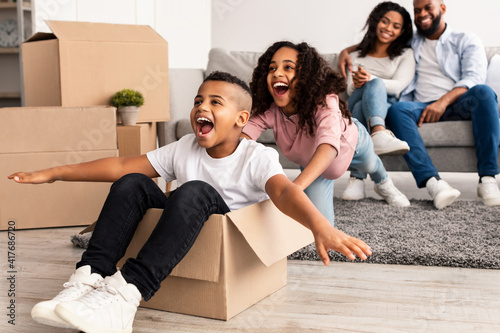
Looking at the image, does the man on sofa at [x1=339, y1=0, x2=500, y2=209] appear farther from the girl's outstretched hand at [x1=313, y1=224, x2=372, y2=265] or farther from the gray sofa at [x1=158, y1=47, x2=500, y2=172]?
the girl's outstretched hand at [x1=313, y1=224, x2=372, y2=265]

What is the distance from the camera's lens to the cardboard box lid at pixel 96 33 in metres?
2.14

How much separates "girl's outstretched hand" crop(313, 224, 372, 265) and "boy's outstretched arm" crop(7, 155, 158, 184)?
0.52 meters

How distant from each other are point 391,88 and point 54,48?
58.5 inches

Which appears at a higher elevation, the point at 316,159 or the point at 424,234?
the point at 316,159

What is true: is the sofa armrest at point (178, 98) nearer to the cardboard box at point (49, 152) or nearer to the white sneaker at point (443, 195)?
the cardboard box at point (49, 152)

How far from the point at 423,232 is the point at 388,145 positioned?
1.65ft

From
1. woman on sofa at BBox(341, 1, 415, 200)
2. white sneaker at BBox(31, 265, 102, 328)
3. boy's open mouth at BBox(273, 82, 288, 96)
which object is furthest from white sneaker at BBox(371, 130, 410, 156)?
white sneaker at BBox(31, 265, 102, 328)

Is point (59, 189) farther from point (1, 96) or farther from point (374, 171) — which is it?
point (1, 96)

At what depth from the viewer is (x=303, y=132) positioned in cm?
163

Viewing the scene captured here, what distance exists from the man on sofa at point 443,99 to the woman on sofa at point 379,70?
0.23ft

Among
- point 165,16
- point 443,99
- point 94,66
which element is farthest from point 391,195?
point 165,16

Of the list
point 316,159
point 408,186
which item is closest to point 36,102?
point 316,159

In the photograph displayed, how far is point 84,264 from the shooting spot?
1058 millimetres

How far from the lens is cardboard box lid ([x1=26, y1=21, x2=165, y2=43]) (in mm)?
2143
